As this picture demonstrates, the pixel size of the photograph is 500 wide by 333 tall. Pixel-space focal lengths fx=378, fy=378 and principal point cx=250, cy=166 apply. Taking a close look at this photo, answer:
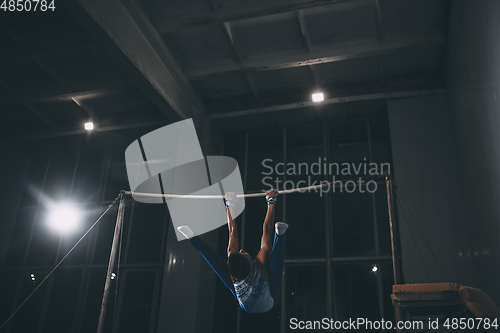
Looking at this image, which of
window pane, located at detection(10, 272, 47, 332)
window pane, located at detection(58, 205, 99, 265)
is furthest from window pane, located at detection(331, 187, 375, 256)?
window pane, located at detection(10, 272, 47, 332)

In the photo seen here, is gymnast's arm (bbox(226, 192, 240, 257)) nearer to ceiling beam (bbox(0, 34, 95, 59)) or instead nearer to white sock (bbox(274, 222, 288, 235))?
white sock (bbox(274, 222, 288, 235))

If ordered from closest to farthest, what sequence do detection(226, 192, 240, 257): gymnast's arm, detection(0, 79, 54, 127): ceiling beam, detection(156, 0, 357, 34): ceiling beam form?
detection(226, 192, 240, 257): gymnast's arm < detection(156, 0, 357, 34): ceiling beam < detection(0, 79, 54, 127): ceiling beam

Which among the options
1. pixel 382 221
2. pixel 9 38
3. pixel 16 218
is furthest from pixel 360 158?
pixel 16 218

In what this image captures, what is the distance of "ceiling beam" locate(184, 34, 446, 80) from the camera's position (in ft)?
24.0

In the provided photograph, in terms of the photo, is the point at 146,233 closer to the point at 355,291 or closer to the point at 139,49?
the point at 139,49

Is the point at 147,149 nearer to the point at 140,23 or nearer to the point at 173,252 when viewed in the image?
the point at 173,252

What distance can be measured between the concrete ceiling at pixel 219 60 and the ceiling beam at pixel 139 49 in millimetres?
22

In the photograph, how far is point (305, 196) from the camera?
8.79m

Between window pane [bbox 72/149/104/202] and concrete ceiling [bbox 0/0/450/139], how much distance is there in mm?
1073

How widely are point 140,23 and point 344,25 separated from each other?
385cm

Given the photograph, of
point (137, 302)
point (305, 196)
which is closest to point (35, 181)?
point (137, 302)

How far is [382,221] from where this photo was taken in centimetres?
802

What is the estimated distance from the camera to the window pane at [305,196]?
8336mm

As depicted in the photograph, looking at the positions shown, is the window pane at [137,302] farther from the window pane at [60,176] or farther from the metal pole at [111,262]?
the window pane at [60,176]
